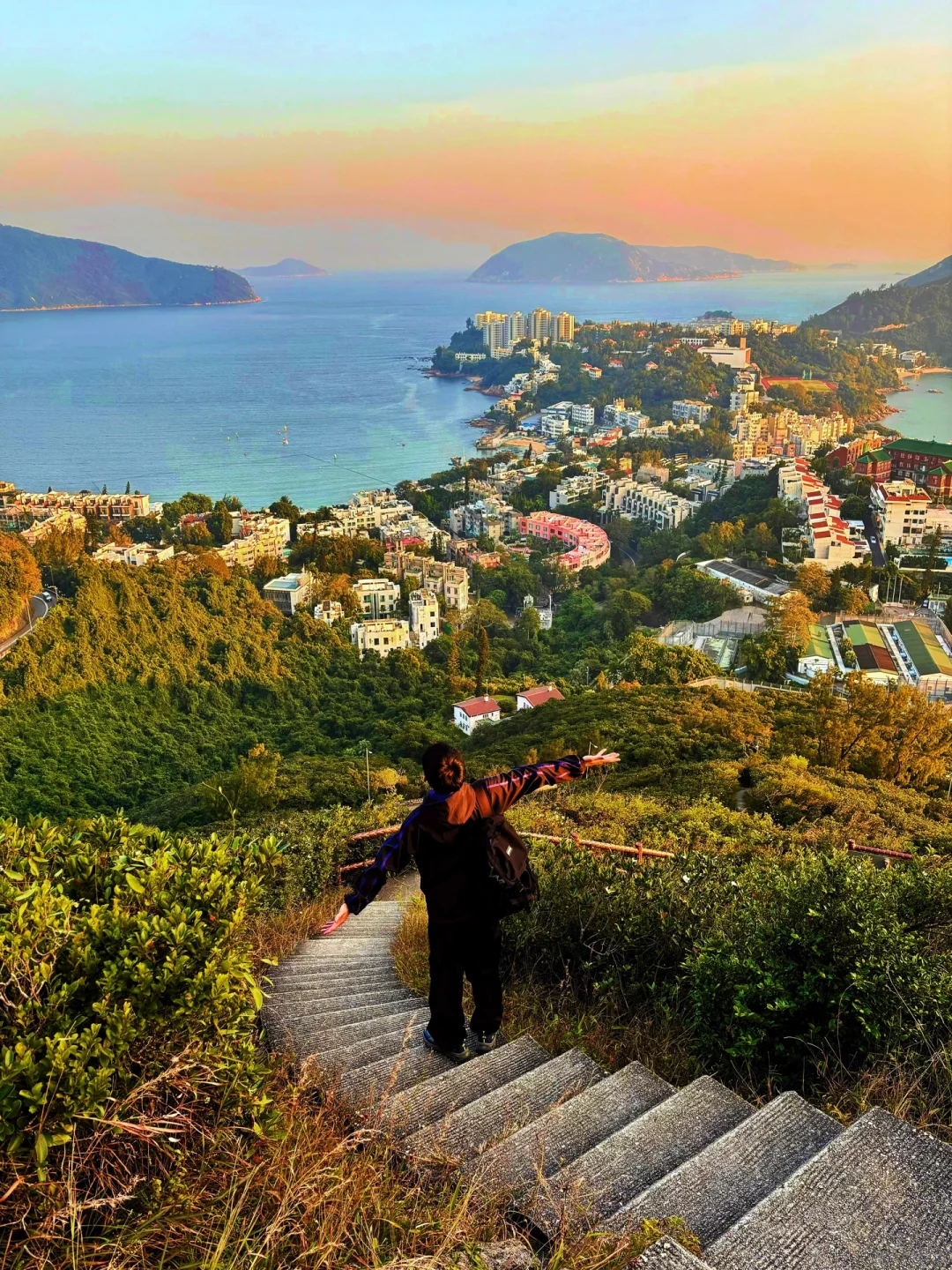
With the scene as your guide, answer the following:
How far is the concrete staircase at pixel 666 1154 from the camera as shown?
1.05 metres

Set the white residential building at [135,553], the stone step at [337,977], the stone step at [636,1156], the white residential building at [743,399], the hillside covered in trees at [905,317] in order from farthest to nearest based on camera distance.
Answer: the hillside covered in trees at [905,317] < the white residential building at [743,399] < the white residential building at [135,553] < the stone step at [337,977] < the stone step at [636,1156]

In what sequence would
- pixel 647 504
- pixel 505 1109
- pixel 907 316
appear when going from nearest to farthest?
pixel 505 1109 → pixel 647 504 → pixel 907 316

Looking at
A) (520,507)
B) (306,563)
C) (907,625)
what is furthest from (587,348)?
(907,625)

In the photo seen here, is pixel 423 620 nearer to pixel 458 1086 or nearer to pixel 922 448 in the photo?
pixel 922 448

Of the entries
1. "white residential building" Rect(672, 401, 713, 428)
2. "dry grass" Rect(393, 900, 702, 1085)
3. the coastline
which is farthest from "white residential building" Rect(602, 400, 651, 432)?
the coastline

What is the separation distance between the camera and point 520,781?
1.60m

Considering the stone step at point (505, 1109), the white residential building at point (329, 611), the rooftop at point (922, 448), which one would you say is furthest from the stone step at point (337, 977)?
the rooftop at point (922, 448)

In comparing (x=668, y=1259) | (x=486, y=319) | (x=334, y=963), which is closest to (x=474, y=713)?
(x=334, y=963)

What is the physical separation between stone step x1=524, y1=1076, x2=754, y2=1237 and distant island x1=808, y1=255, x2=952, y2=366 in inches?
2025

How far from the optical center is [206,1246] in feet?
3.32

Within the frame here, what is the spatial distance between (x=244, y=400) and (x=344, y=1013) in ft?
137

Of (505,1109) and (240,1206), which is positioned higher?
(240,1206)

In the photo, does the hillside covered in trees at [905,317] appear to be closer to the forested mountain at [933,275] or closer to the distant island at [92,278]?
the forested mountain at [933,275]

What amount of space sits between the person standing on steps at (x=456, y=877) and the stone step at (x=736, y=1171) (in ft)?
1.73
